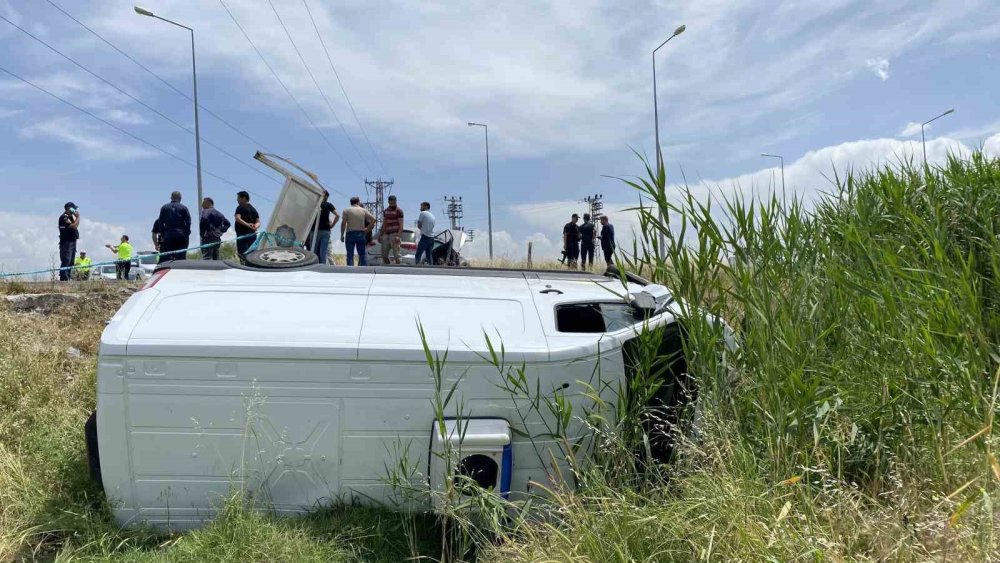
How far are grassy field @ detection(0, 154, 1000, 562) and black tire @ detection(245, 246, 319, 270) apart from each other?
166 centimetres

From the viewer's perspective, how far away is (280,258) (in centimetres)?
450

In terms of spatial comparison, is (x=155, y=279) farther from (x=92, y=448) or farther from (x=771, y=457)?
(x=771, y=457)

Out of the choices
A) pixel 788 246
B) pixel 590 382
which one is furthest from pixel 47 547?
pixel 788 246

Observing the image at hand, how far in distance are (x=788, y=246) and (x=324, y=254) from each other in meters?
7.36

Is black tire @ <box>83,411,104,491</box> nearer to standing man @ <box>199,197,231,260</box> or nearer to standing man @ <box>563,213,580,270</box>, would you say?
standing man @ <box>199,197,231,260</box>

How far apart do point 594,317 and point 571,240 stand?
41.3 ft

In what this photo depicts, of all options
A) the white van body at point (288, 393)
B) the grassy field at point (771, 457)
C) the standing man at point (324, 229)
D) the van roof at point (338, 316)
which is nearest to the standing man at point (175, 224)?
the standing man at point (324, 229)

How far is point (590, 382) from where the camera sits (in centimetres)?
365

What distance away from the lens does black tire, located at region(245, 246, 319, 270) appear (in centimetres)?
429

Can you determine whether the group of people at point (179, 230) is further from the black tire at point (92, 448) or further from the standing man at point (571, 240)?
the standing man at point (571, 240)

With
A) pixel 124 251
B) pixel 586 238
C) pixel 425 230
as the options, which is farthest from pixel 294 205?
pixel 124 251

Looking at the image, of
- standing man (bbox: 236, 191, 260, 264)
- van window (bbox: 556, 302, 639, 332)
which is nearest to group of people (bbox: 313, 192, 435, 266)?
standing man (bbox: 236, 191, 260, 264)

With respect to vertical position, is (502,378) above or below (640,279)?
below

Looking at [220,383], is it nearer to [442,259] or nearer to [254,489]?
[254,489]
